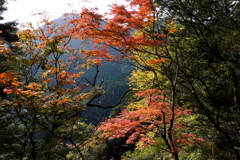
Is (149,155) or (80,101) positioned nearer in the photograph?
(80,101)

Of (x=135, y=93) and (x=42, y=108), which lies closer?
(x=42, y=108)

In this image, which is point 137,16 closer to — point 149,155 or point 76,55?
Result: point 76,55

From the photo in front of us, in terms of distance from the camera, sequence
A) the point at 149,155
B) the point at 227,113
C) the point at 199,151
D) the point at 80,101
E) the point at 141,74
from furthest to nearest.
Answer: the point at 141,74 → the point at 149,155 → the point at 199,151 → the point at 227,113 → the point at 80,101

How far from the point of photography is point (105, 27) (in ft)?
13.0

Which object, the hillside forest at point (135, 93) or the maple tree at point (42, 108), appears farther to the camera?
the hillside forest at point (135, 93)

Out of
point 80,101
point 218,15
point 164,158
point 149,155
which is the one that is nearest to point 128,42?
point 80,101

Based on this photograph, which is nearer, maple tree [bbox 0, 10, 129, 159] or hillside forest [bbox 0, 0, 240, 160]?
maple tree [bbox 0, 10, 129, 159]

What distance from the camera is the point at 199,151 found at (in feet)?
19.3

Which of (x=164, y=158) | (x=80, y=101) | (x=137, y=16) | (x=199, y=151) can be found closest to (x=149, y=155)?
(x=164, y=158)

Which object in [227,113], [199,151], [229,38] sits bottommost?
[199,151]

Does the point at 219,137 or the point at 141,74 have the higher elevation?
the point at 141,74

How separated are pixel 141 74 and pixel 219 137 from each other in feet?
16.4

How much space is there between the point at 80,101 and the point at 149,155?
6134 mm

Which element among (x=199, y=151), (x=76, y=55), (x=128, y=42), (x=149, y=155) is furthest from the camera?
(x=149, y=155)
